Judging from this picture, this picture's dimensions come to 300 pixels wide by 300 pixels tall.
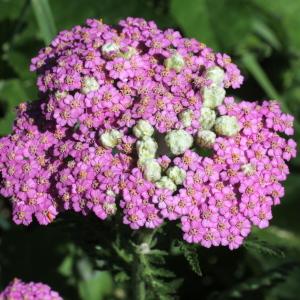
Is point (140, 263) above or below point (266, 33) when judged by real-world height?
below

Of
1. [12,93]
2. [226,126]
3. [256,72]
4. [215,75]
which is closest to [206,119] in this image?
[226,126]

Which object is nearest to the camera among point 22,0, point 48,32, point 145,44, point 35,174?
point 35,174

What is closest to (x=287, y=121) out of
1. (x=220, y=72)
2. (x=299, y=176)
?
(x=220, y=72)

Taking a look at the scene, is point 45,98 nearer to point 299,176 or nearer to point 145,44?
point 145,44

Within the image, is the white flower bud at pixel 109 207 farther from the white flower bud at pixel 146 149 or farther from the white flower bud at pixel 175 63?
the white flower bud at pixel 175 63

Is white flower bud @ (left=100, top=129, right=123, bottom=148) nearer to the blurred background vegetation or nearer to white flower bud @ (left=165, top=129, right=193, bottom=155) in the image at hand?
white flower bud @ (left=165, top=129, right=193, bottom=155)

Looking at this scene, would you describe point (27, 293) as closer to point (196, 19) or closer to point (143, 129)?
point (143, 129)

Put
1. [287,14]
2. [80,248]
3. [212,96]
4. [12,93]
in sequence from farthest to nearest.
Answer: [287,14] → [12,93] → [80,248] → [212,96]
